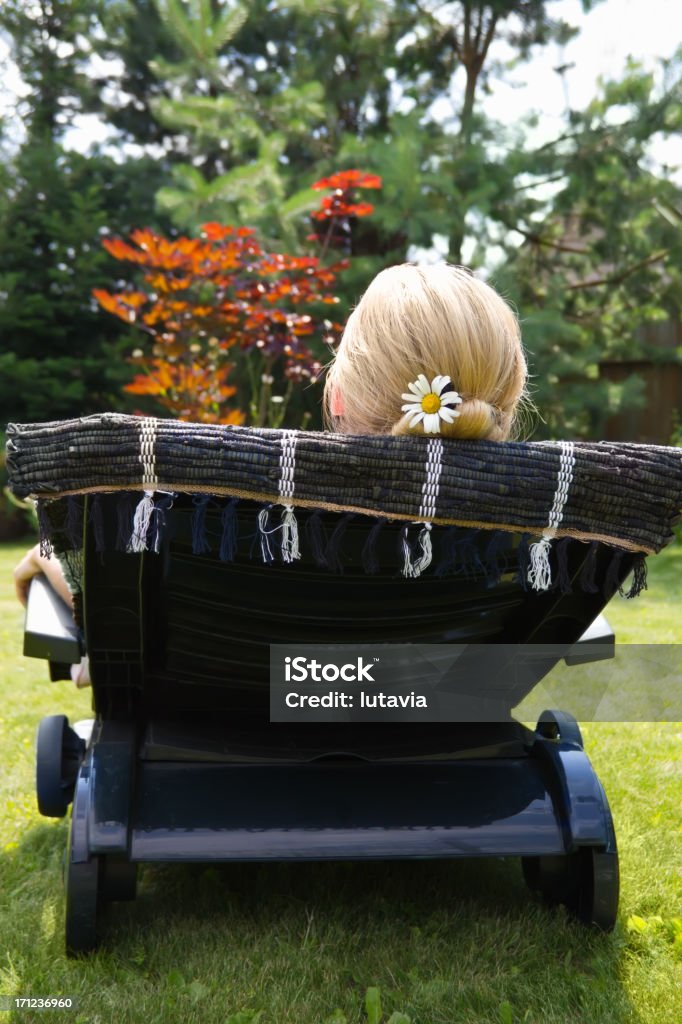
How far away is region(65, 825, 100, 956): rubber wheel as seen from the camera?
62.7 inches

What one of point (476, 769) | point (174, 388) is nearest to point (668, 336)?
point (174, 388)

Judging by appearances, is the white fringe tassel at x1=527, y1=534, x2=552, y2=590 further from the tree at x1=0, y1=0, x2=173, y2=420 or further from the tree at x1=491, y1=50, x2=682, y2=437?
the tree at x1=0, y1=0, x2=173, y2=420

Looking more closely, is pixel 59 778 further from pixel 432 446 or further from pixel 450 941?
pixel 432 446

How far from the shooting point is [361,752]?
1.72 meters

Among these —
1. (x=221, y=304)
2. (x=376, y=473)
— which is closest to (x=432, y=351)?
(x=376, y=473)

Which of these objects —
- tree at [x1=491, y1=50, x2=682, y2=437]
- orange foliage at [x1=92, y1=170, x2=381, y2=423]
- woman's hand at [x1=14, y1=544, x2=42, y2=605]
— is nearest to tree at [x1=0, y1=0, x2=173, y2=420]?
orange foliage at [x1=92, y1=170, x2=381, y2=423]

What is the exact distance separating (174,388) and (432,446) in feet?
17.0

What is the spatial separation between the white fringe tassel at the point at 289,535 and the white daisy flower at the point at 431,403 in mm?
234

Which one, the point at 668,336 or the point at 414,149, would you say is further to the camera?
the point at 668,336

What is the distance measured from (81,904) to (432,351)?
44.5 inches

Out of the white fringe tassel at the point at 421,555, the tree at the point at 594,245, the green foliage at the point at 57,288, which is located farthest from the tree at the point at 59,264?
the white fringe tassel at the point at 421,555

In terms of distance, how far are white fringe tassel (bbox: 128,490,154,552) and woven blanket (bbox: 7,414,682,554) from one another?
0.01m

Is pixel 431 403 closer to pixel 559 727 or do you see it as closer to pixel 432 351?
pixel 432 351

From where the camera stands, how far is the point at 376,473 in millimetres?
1333
